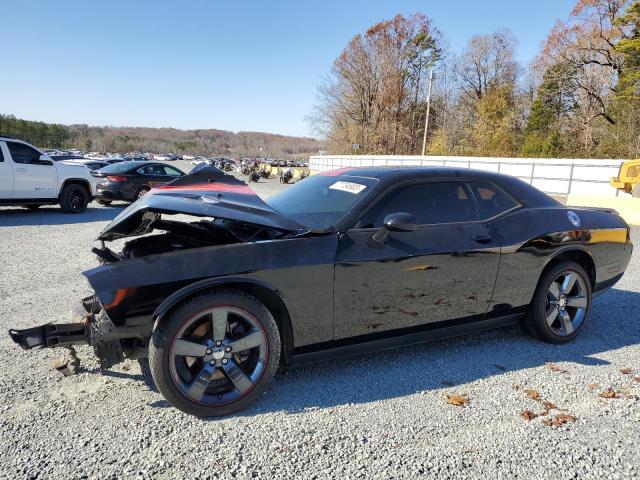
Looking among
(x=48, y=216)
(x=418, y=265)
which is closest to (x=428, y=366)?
(x=418, y=265)

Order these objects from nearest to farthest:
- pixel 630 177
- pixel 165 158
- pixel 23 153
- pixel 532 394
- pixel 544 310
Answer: pixel 532 394 < pixel 544 310 < pixel 23 153 < pixel 630 177 < pixel 165 158

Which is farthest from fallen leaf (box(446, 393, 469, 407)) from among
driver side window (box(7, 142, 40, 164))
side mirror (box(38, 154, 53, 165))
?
side mirror (box(38, 154, 53, 165))

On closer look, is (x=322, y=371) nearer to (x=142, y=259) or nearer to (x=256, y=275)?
(x=256, y=275)

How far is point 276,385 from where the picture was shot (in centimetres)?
304

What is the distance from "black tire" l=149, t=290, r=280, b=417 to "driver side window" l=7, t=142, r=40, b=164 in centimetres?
1049

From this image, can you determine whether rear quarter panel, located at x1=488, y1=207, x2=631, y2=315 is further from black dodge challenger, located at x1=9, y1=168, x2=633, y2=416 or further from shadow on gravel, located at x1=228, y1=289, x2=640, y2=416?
shadow on gravel, located at x1=228, y1=289, x2=640, y2=416

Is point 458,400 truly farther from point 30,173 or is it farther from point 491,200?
point 30,173

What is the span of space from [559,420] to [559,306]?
1.44m

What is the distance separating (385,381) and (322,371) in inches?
18.4

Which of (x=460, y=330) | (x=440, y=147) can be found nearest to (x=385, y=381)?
(x=460, y=330)

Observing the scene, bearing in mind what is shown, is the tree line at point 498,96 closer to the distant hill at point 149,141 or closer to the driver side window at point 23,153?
the driver side window at point 23,153

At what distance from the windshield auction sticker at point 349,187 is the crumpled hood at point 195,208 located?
2.16ft

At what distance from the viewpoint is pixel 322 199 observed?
11.6 feet

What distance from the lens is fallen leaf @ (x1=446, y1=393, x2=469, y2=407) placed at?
285 cm
